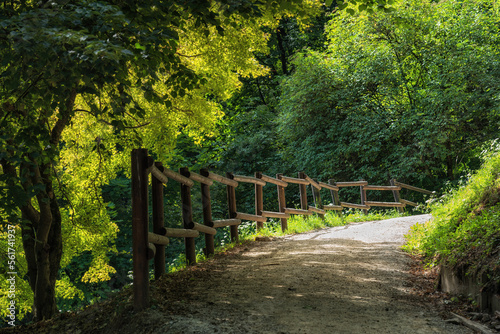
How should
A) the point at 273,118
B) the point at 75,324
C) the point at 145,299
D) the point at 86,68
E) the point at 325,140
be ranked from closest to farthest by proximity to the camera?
the point at 86,68 < the point at 145,299 < the point at 75,324 < the point at 325,140 < the point at 273,118

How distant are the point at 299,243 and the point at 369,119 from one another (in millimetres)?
11204

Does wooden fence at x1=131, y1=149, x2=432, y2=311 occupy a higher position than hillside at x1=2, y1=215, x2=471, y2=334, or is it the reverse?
wooden fence at x1=131, y1=149, x2=432, y2=311

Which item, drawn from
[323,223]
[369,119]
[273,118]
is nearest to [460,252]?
[323,223]

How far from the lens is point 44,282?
7.15m

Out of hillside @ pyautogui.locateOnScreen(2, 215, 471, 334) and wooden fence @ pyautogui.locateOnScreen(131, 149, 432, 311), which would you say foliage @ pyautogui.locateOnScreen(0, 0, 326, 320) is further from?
hillside @ pyautogui.locateOnScreen(2, 215, 471, 334)

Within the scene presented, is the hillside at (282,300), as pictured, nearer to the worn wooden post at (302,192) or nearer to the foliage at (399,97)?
the worn wooden post at (302,192)

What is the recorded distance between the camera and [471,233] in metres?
5.70

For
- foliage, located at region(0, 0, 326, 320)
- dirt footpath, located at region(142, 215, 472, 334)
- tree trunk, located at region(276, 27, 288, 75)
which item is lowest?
dirt footpath, located at region(142, 215, 472, 334)

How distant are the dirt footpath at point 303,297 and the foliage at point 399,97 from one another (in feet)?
35.1

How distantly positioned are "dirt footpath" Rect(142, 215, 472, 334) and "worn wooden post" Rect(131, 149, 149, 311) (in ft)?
0.80

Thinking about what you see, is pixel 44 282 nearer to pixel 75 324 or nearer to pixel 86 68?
pixel 75 324

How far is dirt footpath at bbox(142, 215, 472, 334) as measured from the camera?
4336 millimetres

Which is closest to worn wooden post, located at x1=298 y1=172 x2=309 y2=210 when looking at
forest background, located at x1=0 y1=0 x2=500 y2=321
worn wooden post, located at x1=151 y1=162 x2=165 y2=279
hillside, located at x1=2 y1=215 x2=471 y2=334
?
forest background, located at x1=0 y1=0 x2=500 y2=321

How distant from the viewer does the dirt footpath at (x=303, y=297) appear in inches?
171
